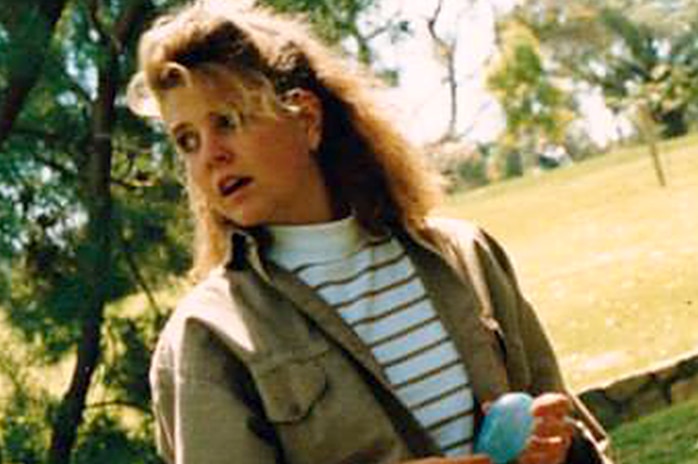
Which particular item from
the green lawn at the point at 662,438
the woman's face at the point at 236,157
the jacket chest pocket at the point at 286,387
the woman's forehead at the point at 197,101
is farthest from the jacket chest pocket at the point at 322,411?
the green lawn at the point at 662,438

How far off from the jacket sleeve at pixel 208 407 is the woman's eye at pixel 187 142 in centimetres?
26

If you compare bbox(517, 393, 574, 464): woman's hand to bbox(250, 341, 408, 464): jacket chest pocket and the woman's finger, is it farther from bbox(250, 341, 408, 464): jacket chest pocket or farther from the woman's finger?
bbox(250, 341, 408, 464): jacket chest pocket

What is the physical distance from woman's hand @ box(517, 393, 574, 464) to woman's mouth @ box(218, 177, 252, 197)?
45cm

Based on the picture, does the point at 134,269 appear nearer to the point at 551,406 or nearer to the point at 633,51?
the point at 551,406

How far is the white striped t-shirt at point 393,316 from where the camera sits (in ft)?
5.12

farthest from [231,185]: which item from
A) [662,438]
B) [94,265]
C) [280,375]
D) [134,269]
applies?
[662,438]

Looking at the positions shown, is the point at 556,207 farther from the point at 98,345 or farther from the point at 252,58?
the point at 252,58

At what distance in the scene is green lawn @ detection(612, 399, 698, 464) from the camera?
516 centimetres

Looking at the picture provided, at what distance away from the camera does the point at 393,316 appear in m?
1.61

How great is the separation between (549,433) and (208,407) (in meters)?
0.43

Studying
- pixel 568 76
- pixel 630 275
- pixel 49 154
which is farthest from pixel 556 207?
pixel 568 76

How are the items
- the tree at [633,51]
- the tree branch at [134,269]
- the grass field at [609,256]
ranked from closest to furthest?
the tree branch at [134,269], the grass field at [609,256], the tree at [633,51]

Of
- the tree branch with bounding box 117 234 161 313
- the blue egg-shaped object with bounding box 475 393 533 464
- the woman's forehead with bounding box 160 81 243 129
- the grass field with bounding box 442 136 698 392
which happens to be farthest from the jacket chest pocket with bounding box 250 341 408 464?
the tree branch with bounding box 117 234 161 313

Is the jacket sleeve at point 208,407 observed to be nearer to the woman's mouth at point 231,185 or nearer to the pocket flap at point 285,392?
the pocket flap at point 285,392
